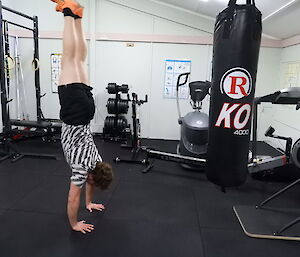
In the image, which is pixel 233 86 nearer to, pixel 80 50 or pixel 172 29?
pixel 80 50

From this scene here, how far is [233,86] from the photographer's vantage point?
1.48 metres

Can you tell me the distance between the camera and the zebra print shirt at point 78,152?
7.22 ft

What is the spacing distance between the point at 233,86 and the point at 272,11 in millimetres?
2996

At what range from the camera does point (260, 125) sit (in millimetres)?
5898

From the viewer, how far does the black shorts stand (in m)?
2.04

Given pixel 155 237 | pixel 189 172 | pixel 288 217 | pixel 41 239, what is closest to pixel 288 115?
pixel 189 172

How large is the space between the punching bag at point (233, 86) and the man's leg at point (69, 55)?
3.36 feet

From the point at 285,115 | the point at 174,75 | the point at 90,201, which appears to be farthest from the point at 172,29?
the point at 90,201

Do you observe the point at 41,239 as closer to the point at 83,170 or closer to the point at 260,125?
the point at 83,170

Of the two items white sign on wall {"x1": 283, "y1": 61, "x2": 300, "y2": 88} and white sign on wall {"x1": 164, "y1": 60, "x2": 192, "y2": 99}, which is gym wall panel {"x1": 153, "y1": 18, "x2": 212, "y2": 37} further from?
white sign on wall {"x1": 283, "y1": 61, "x2": 300, "y2": 88}

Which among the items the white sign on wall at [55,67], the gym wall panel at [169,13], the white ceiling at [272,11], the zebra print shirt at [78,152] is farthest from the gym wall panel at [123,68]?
the zebra print shirt at [78,152]

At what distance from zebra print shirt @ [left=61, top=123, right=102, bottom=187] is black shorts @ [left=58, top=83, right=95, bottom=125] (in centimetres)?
9

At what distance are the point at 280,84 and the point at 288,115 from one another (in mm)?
937

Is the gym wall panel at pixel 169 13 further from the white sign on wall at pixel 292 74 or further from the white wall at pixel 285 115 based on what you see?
the white sign on wall at pixel 292 74
